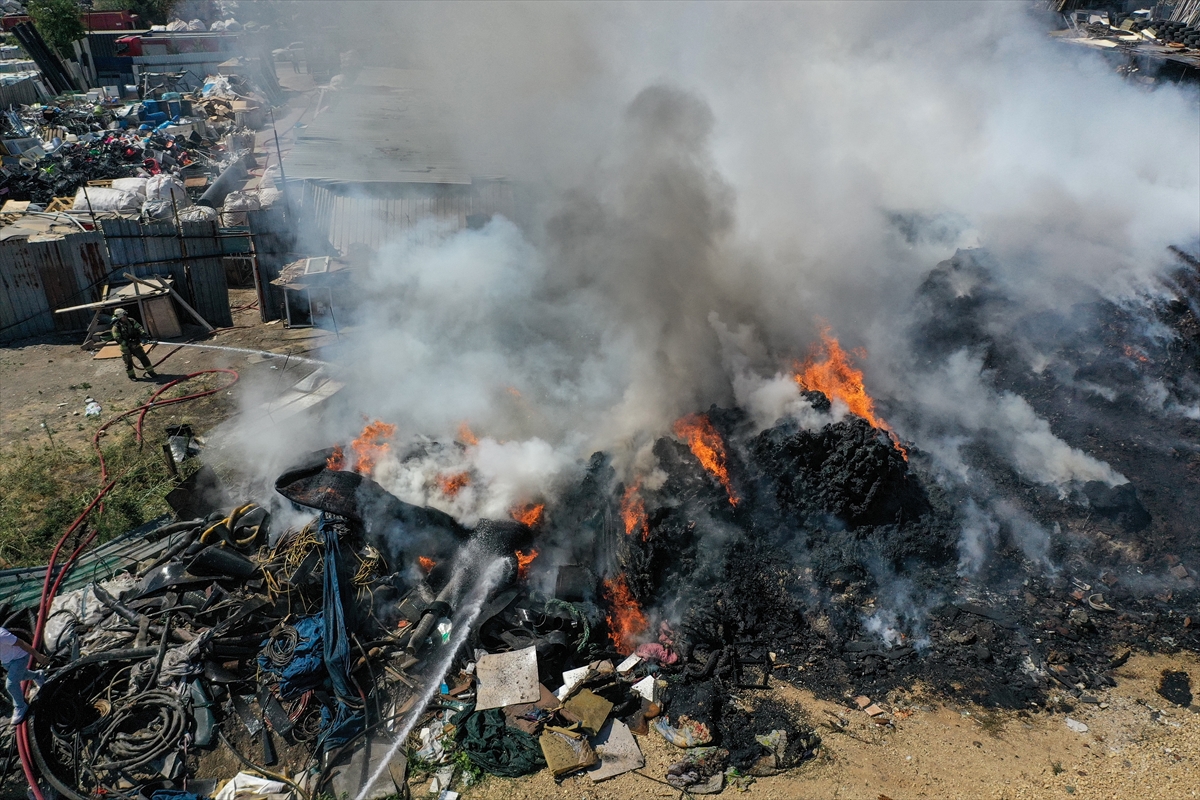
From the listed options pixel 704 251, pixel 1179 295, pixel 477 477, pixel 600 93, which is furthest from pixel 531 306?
pixel 1179 295

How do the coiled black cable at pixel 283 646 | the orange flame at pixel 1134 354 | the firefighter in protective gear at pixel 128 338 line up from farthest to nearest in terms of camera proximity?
the firefighter in protective gear at pixel 128 338, the orange flame at pixel 1134 354, the coiled black cable at pixel 283 646

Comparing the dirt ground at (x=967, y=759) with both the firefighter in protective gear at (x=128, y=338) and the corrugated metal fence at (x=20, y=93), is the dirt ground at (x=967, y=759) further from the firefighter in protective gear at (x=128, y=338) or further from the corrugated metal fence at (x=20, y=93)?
the corrugated metal fence at (x=20, y=93)

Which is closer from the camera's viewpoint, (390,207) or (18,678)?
(18,678)

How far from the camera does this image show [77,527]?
9.46m

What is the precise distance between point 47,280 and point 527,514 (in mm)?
13246

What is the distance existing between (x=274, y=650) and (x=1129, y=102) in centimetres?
2401

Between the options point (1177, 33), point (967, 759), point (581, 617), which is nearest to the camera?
point (967, 759)

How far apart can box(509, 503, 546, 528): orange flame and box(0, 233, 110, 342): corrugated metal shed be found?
41.0ft

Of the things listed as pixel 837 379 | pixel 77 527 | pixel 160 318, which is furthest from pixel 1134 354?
pixel 160 318

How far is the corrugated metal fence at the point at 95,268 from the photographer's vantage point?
1430 centimetres

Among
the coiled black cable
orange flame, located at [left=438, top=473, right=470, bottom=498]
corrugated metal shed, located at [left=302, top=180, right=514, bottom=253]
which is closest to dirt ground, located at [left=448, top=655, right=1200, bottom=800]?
the coiled black cable

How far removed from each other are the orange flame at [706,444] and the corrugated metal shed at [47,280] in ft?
45.4

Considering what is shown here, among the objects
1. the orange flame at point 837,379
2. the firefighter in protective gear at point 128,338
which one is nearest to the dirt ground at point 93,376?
the firefighter in protective gear at point 128,338

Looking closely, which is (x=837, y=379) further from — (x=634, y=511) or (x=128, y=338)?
(x=128, y=338)
